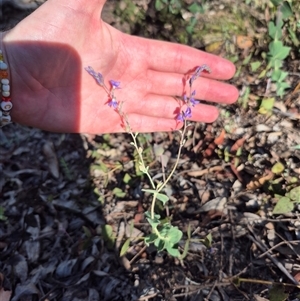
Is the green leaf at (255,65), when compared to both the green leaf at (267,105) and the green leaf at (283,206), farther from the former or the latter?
the green leaf at (283,206)

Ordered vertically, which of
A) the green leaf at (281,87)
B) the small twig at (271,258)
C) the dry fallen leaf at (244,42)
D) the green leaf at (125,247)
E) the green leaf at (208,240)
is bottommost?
the green leaf at (125,247)

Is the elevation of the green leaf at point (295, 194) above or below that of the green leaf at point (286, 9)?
below

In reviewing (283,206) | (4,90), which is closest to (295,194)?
(283,206)

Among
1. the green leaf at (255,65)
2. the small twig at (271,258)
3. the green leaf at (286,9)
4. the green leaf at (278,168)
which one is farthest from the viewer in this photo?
the green leaf at (255,65)

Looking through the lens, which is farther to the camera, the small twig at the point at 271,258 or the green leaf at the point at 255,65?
the green leaf at the point at 255,65

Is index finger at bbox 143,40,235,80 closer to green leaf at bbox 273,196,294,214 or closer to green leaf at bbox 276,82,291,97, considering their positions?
green leaf at bbox 276,82,291,97

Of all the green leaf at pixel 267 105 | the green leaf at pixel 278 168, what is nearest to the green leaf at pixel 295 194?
the green leaf at pixel 278 168

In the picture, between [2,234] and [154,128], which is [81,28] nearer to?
[154,128]
